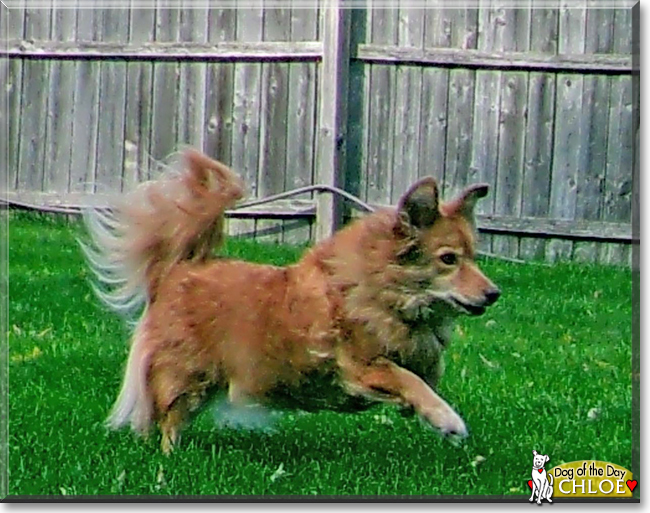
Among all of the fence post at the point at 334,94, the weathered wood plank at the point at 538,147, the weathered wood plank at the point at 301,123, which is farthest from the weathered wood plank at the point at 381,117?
the weathered wood plank at the point at 538,147

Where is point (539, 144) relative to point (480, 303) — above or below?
above

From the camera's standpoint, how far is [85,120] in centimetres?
515

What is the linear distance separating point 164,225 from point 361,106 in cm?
186

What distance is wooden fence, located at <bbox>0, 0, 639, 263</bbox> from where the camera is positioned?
16.4 ft

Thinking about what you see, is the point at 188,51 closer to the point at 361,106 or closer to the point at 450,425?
the point at 361,106

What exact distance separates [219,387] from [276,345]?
24 centimetres

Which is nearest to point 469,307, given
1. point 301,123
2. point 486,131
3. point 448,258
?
point 448,258

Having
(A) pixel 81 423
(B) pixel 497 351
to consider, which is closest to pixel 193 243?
(A) pixel 81 423

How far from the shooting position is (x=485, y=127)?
546cm

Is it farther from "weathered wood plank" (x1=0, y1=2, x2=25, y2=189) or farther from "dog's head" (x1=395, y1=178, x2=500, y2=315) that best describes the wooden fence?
"dog's head" (x1=395, y1=178, x2=500, y2=315)

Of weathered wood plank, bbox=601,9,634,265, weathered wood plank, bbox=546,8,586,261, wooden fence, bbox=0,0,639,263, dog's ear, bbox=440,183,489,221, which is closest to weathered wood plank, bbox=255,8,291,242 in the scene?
wooden fence, bbox=0,0,639,263

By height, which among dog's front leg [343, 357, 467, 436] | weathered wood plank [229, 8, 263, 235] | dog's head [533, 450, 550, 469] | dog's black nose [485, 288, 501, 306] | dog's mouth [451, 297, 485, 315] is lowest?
dog's head [533, 450, 550, 469]

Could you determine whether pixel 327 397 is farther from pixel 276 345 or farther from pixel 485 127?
pixel 485 127

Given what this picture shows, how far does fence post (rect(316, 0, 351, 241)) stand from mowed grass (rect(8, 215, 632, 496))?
0.57 meters
